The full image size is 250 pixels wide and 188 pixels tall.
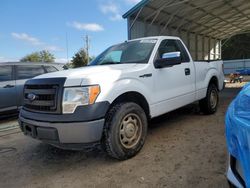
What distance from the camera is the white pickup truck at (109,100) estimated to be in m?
3.20

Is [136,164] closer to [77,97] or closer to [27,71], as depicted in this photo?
[77,97]

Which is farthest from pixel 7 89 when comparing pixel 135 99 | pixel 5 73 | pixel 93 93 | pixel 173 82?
pixel 173 82

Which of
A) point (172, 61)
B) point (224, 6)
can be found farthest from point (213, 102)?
point (224, 6)

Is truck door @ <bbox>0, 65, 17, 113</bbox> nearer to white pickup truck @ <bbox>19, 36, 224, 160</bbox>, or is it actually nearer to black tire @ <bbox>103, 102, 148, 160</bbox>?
white pickup truck @ <bbox>19, 36, 224, 160</bbox>

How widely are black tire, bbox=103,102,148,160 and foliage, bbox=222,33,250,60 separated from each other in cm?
5171

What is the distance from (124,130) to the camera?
3.59m

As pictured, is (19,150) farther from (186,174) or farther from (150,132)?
(186,174)

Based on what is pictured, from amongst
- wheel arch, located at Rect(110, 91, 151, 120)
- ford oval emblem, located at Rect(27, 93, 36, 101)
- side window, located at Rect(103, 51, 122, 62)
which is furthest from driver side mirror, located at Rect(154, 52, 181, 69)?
ford oval emblem, located at Rect(27, 93, 36, 101)

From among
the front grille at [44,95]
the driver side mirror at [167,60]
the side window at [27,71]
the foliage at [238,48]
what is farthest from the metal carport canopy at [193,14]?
the foliage at [238,48]

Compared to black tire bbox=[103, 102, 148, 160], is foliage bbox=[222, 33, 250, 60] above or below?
above

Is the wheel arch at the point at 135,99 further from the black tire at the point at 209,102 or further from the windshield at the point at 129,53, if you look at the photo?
the black tire at the point at 209,102

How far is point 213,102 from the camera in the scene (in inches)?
246

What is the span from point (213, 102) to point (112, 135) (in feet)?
12.4

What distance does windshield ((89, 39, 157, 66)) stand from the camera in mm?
4427
